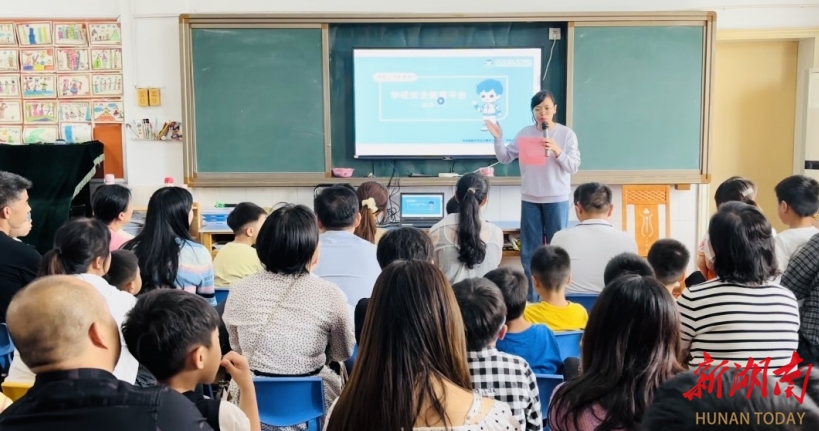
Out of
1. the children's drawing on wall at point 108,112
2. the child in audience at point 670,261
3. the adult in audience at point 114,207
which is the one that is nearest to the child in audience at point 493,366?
the child in audience at point 670,261

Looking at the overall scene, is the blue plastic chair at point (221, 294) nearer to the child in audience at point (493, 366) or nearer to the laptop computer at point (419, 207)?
the child in audience at point (493, 366)

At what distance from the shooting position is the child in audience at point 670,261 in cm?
259

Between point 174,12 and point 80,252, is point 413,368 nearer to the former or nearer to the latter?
point 80,252

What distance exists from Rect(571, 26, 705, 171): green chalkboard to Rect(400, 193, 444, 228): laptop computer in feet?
4.04

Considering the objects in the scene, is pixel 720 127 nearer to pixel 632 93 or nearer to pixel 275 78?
pixel 632 93

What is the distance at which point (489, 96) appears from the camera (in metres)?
5.39

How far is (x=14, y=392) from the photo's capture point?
1.86 metres

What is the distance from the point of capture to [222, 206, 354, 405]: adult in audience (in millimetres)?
2076

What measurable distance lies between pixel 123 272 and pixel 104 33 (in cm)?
365

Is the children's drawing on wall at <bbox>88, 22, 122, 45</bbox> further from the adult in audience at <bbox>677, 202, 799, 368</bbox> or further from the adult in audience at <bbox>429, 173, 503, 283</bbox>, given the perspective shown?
the adult in audience at <bbox>677, 202, 799, 368</bbox>

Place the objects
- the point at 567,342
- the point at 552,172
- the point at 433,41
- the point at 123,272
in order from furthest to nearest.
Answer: the point at 433,41
the point at 552,172
the point at 123,272
the point at 567,342

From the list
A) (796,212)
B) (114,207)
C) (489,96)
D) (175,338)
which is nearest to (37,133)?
(114,207)

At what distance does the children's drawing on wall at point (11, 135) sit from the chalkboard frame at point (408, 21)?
4.57 feet

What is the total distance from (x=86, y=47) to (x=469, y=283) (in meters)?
4.78
